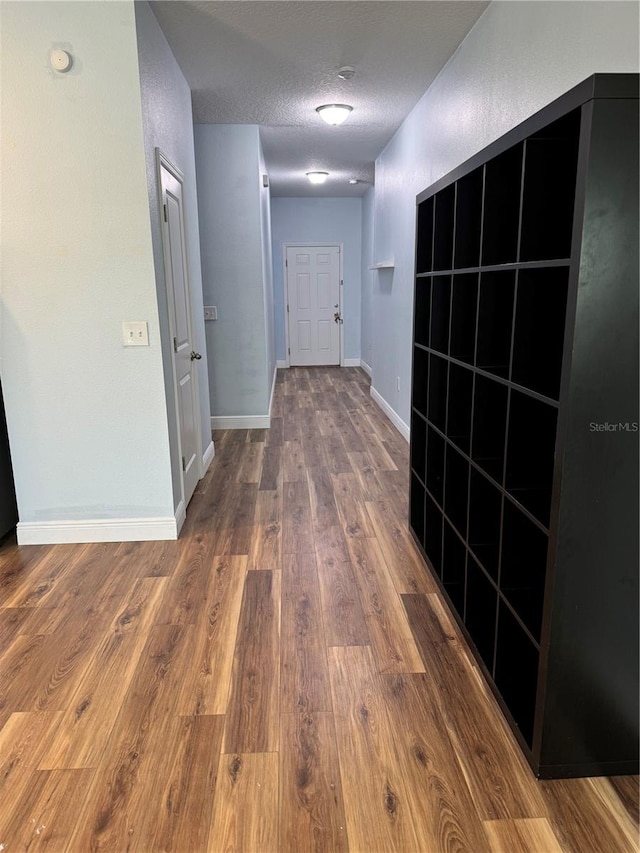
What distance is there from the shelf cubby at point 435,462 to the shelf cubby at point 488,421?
0.55 m

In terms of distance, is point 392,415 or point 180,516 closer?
point 180,516

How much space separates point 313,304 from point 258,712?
7997 millimetres

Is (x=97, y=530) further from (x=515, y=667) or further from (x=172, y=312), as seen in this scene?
(x=515, y=667)

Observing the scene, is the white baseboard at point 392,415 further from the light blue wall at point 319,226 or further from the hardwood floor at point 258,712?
the light blue wall at point 319,226

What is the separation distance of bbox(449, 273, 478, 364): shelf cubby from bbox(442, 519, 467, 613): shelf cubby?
2.40 ft

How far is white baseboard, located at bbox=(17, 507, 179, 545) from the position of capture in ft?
Result: 9.80

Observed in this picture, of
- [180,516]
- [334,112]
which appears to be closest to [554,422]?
[180,516]

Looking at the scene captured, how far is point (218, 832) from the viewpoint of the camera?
1382 mm

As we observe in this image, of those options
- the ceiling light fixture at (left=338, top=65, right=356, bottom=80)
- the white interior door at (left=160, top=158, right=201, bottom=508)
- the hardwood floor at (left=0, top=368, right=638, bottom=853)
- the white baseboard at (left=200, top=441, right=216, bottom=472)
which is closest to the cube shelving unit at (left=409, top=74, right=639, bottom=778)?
the hardwood floor at (left=0, top=368, right=638, bottom=853)

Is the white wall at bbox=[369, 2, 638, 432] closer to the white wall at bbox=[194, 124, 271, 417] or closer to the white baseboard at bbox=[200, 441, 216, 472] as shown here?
the white wall at bbox=[194, 124, 271, 417]

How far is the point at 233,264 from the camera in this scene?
17.1ft

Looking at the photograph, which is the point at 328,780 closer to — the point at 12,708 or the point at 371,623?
the point at 371,623

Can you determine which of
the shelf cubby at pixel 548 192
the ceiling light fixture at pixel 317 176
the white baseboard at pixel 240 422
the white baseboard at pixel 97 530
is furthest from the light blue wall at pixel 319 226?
the shelf cubby at pixel 548 192

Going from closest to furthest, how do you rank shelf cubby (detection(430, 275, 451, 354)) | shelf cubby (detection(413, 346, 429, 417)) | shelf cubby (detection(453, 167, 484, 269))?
shelf cubby (detection(453, 167, 484, 269)) → shelf cubby (detection(430, 275, 451, 354)) → shelf cubby (detection(413, 346, 429, 417))
